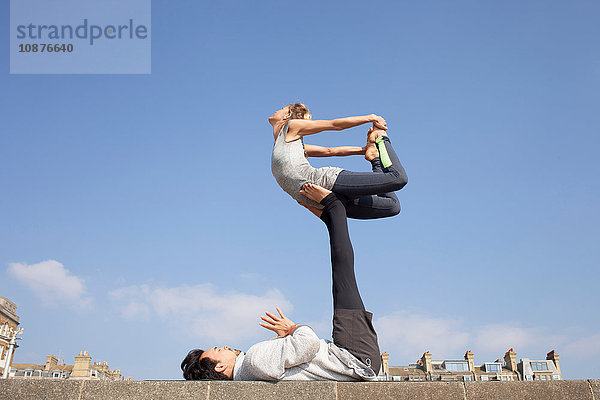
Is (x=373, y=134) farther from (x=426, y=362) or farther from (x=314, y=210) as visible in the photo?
(x=426, y=362)

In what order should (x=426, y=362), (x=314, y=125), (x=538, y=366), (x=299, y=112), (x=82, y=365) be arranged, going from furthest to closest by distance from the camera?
(x=426, y=362) → (x=538, y=366) → (x=82, y=365) → (x=299, y=112) → (x=314, y=125)

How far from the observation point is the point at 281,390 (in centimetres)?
326

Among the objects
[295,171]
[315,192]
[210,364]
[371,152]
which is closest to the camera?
[210,364]

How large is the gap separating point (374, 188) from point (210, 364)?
2.41m

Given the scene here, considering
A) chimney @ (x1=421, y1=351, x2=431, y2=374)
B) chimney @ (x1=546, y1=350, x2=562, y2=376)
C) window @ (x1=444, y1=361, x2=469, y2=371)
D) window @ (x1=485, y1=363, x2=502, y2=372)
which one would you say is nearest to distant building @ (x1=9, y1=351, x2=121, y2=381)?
chimney @ (x1=421, y1=351, x2=431, y2=374)

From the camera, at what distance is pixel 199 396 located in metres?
3.16

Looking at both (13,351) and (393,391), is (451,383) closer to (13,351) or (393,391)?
(393,391)

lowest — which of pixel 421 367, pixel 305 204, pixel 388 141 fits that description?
pixel 421 367

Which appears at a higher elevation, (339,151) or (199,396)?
(339,151)

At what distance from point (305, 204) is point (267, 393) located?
211 centimetres

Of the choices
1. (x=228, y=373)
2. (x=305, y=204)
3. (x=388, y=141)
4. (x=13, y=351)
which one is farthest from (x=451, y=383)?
(x=13, y=351)

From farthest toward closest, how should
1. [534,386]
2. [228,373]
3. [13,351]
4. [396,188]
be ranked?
[13,351] → [396,188] → [228,373] → [534,386]

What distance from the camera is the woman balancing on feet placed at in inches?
181

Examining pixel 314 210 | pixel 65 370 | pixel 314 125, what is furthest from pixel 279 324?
pixel 65 370
